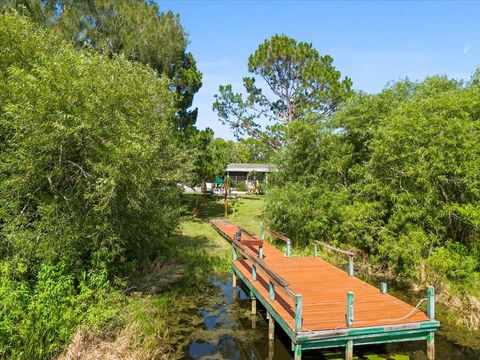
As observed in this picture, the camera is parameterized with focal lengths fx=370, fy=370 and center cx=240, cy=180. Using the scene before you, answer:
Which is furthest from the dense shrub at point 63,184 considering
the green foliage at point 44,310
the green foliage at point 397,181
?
the green foliage at point 397,181

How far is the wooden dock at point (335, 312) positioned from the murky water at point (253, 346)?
412mm

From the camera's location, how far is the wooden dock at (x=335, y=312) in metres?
6.94

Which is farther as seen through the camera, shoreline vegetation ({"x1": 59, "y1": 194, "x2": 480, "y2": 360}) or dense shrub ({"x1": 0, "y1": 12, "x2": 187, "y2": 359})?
shoreline vegetation ({"x1": 59, "y1": 194, "x2": 480, "y2": 360})

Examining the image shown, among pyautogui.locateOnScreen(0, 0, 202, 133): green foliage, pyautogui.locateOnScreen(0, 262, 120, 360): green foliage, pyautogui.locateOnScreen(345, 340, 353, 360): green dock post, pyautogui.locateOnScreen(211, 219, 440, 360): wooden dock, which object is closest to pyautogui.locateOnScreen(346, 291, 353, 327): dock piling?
pyautogui.locateOnScreen(211, 219, 440, 360): wooden dock

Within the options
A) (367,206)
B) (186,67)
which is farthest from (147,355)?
(186,67)

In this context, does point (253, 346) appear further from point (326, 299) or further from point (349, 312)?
point (349, 312)

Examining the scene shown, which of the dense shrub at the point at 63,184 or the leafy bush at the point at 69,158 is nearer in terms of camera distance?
the dense shrub at the point at 63,184

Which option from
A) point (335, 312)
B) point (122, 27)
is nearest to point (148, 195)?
point (335, 312)

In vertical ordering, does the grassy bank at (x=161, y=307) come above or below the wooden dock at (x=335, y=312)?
below

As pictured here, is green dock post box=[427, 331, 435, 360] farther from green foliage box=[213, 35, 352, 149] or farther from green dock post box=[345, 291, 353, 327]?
green foliage box=[213, 35, 352, 149]

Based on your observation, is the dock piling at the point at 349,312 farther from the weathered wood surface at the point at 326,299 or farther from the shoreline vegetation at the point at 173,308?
the shoreline vegetation at the point at 173,308

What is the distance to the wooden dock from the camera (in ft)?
22.8

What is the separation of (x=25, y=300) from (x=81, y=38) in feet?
44.4

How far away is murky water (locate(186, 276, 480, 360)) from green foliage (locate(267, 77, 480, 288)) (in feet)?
10.1
